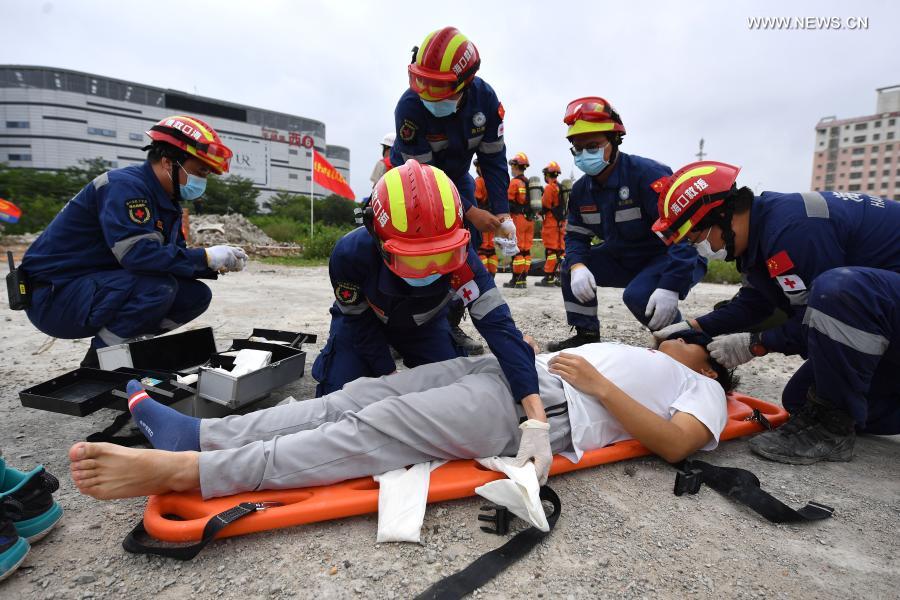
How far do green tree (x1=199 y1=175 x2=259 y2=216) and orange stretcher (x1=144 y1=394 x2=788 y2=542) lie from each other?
97.7ft

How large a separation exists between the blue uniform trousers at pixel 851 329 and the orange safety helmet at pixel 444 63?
2.38m

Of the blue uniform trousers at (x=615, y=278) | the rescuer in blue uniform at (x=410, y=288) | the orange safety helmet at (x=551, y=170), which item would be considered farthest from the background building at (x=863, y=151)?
the rescuer in blue uniform at (x=410, y=288)

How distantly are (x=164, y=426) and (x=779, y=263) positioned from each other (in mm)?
2742

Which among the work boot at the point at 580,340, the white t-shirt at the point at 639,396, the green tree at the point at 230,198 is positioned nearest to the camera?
the white t-shirt at the point at 639,396

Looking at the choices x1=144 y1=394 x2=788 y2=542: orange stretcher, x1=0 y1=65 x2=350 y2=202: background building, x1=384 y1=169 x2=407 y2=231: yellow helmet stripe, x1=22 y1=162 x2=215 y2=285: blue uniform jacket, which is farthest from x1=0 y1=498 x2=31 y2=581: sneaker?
x1=0 y1=65 x2=350 y2=202: background building

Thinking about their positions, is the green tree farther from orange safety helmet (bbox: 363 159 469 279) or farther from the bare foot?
the bare foot

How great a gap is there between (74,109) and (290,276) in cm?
4411

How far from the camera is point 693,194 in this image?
2.41 m

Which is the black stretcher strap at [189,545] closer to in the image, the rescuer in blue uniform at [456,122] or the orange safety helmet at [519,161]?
the rescuer in blue uniform at [456,122]

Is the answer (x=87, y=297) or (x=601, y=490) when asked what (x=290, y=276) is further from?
(x=601, y=490)

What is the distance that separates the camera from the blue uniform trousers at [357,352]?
2838 millimetres

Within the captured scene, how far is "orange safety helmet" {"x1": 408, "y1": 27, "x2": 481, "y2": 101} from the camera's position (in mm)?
3176

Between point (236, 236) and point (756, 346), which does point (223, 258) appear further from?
point (236, 236)

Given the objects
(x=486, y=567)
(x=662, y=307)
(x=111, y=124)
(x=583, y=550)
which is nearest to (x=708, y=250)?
(x=662, y=307)
